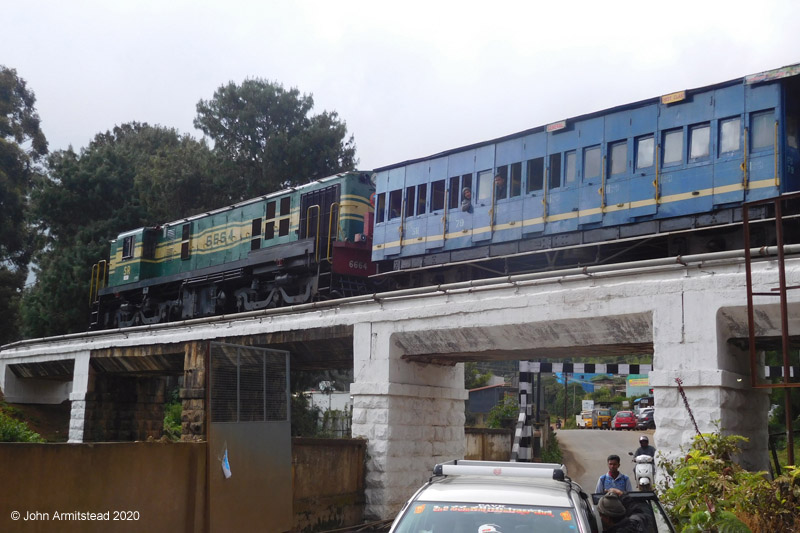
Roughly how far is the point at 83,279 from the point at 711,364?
116 feet

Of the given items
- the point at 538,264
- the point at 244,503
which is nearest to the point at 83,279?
the point at 538,264

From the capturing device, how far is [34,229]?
50.0m

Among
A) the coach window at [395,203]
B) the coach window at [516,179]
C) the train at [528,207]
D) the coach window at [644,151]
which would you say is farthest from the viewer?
the coach window at [395,203]

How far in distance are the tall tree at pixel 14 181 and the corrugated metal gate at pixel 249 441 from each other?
38.9 metres

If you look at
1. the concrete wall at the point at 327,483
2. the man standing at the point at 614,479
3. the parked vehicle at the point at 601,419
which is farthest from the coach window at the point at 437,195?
the parked vehicle at the point at 601,419

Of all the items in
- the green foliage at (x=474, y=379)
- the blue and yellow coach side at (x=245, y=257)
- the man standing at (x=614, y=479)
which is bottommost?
the man standing at (x=614, y=479)

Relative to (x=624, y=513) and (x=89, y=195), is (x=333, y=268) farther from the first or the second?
(x=89, y=195)

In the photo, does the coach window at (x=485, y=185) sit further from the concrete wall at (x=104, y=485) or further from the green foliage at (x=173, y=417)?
the green foliage at (x=173, y=417)

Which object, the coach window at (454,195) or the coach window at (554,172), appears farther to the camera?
the coach window at (454,195)

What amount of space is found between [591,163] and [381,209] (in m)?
6.15

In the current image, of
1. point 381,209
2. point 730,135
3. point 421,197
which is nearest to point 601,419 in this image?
point 381,209

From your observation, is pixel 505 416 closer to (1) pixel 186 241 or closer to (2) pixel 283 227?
(2) pixel 283 227

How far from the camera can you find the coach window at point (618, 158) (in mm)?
15273

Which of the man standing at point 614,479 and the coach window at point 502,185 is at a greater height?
the coach window at point 502,185
